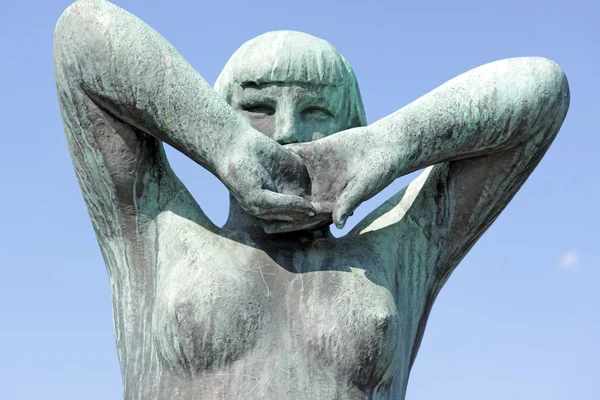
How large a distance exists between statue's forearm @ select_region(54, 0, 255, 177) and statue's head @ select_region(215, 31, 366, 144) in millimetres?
386

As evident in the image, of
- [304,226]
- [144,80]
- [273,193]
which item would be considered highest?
[144,80]

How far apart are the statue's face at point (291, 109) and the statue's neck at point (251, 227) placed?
15.7 inches

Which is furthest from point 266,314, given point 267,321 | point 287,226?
point 287,226

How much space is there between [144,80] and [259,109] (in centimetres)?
73

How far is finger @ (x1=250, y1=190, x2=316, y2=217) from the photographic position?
5785 mm

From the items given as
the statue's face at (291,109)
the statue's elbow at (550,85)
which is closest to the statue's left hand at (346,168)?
the statue's face at (291,109)

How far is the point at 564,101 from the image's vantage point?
6316mm

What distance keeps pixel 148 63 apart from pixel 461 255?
6.53 feet

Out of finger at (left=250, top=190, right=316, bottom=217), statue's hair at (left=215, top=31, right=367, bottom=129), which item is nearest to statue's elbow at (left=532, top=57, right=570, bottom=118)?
statue's hair at (left=215, top=31, right=367, bottom=129)

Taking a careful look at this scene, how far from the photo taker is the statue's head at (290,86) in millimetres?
6258

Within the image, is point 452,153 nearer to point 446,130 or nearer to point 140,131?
point 446,130

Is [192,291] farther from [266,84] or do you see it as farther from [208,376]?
[266,84]

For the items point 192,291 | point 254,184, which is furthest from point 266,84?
point 192,291

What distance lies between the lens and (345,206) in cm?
590
